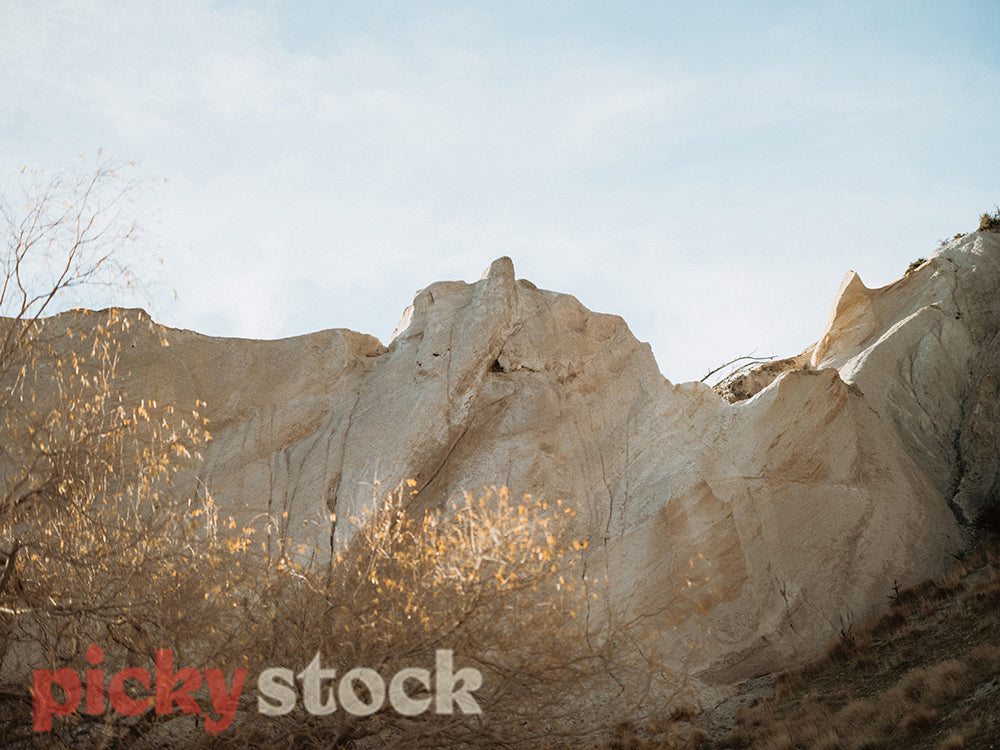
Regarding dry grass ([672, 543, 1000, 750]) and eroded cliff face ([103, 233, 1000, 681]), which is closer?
dry grass ([672, 543, 1000, 750])

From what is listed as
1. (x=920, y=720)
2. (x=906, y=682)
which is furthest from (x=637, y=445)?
(x=920, y=720)

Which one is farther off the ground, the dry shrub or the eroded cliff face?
the eroded cliff face

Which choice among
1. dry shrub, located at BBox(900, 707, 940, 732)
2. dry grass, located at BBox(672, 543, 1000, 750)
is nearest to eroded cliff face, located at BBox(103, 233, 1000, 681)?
dry grass, located at BBox(672, 543, 1000, 750)

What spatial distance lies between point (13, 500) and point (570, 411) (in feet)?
39.2

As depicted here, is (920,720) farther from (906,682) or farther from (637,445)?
(637,445)

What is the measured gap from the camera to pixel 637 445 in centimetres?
1884

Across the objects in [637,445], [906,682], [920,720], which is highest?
[637,445]

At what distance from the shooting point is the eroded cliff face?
16688 mm

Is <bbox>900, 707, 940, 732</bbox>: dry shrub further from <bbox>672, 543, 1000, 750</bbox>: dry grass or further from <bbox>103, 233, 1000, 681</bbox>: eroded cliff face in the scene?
<bbox>103, 233, 1000, 681</bbox>: eroded cliff face

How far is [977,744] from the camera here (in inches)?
411

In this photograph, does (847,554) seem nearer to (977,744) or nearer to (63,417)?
(977,744)

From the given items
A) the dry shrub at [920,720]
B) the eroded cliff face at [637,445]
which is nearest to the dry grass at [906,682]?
the dry shrub at [920,720]

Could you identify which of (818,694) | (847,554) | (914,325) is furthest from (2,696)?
(914,325)

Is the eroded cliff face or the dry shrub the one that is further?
the eroded cliff face
